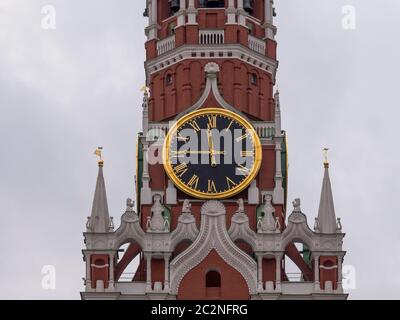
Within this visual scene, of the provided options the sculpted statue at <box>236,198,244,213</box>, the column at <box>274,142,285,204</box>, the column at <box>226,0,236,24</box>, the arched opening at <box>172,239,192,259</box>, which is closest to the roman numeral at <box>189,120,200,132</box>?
the column at <box>274,142,285,204</box>

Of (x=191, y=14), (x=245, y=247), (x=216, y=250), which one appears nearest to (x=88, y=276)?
(x=216, y=250)

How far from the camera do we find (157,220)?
92812mm

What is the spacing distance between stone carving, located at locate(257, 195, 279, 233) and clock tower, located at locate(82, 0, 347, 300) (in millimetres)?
31

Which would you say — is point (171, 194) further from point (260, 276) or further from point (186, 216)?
point (260, 276)

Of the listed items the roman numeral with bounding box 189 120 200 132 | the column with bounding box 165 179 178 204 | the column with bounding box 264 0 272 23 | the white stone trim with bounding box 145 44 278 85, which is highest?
the column with bounding box 264 0 272 23

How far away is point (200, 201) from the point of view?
3696 inches

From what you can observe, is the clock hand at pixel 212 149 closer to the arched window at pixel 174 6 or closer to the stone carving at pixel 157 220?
the stone carving at pixel 157 220

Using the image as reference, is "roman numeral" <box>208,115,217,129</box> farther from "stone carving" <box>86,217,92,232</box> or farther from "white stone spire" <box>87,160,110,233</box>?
"stone carving" <box>86,217,92,232</box>

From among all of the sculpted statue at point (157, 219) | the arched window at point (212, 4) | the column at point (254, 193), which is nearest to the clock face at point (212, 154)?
the column at point (254, 193)

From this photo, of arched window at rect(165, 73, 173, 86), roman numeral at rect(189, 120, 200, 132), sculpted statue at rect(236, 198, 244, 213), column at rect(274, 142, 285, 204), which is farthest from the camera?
arched window at rect(165, 73, 173, 86)

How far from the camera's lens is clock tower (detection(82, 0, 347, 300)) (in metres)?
91.9

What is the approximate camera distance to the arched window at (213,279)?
92.1m
